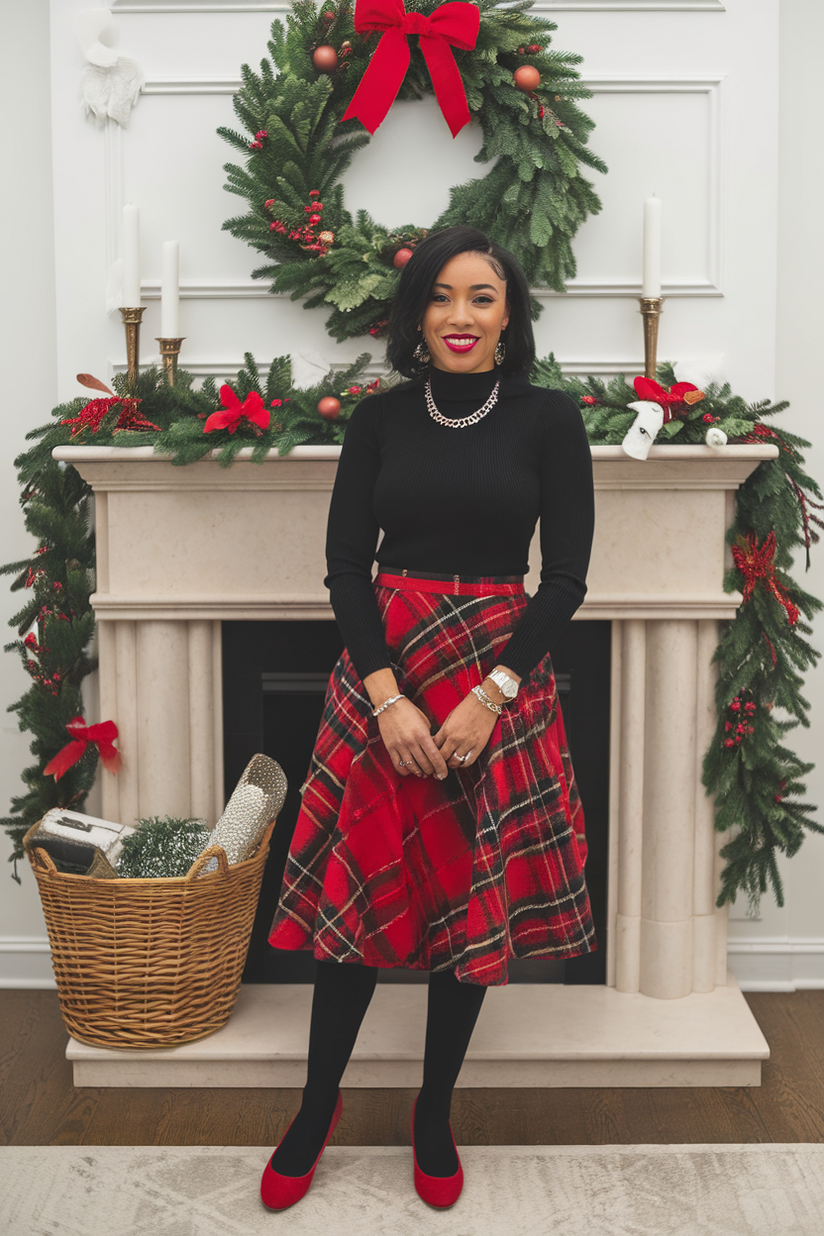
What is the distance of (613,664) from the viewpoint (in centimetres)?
223

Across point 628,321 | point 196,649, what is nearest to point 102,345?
point 196,649

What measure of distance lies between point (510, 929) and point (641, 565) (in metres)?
0.78

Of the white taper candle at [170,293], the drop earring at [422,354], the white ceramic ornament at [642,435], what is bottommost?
the white ceramic ornament at [642,435]

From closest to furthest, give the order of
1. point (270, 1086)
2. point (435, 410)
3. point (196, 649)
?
point (435, 410)
point (270, 1086)
point (196, 649)

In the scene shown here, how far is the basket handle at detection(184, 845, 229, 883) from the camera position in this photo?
6.26 feet

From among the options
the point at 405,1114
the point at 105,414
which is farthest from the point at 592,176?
the point at 405,1114

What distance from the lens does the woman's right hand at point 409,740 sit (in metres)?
1.58

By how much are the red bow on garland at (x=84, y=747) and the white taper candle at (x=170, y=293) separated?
30.3 inches

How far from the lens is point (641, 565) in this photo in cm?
213

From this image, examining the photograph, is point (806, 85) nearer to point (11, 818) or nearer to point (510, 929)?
point (510, 929)

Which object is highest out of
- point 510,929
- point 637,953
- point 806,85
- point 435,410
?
point 806,85

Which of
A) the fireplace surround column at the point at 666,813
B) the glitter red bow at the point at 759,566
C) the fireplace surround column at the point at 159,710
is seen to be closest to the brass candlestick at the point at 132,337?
the fireplace surround column at the point at 159,710

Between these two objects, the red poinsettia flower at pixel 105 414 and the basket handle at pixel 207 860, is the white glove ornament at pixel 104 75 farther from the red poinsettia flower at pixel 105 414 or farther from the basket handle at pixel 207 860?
the basket handle at pixel 207 860

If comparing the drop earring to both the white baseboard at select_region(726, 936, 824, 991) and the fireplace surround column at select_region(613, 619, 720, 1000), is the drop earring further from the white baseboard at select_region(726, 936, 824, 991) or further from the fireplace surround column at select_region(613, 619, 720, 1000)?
the white baseboard at select_region(726, 936, 824, 991)
